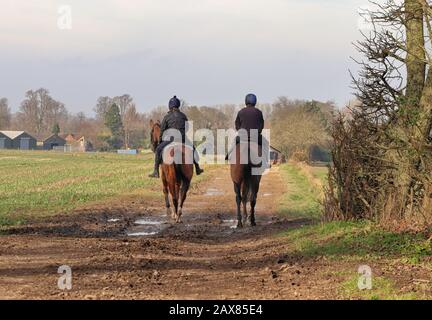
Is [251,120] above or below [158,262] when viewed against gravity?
above

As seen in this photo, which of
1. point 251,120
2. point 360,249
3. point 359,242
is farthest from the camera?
point 251,120

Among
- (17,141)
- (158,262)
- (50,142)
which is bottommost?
(158,262)

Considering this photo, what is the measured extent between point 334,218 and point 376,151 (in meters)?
1.94

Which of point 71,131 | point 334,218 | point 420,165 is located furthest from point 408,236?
point 71,131

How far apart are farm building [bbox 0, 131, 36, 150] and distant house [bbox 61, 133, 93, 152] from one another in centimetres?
866

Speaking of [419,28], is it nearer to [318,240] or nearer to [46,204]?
[318,240]

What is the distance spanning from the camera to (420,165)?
39.2 ft

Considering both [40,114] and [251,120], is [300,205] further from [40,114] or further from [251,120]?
[40,114]

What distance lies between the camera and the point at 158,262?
1006 cm

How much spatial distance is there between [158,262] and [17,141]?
15616 cm

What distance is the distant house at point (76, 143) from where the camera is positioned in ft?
484

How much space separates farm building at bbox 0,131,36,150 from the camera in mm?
158625

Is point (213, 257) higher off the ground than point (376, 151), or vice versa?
point (376, 151)

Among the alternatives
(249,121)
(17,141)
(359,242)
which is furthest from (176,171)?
(17,141)
